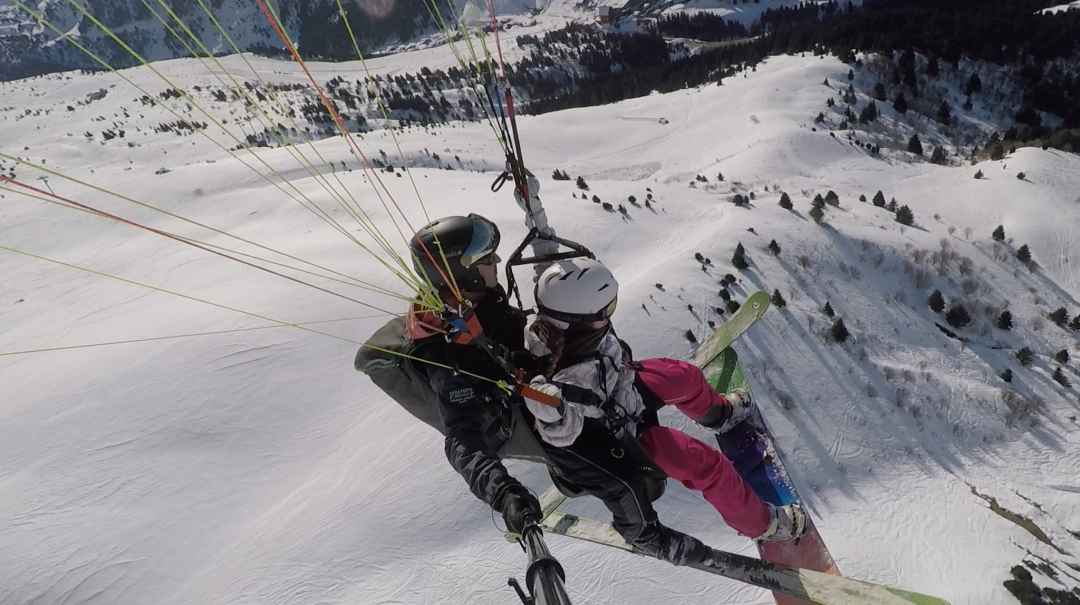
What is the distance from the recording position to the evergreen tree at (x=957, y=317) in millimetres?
15359

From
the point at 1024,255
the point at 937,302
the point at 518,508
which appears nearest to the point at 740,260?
A: the point at 937,302

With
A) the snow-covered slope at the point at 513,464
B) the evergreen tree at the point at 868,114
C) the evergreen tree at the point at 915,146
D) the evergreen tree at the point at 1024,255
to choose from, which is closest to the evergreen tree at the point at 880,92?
the evergreen tree at the point at 868,114

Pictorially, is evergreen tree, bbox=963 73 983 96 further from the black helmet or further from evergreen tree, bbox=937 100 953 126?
the black helmet

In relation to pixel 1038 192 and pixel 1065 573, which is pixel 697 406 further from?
pixel 1038 192

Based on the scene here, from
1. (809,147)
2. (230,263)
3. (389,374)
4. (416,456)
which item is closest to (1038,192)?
(809,147)

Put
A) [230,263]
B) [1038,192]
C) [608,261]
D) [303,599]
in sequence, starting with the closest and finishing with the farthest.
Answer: [303,599] → [608,261] → [230,263] → [1038,192]

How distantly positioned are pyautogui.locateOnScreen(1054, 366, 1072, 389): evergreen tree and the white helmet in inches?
617

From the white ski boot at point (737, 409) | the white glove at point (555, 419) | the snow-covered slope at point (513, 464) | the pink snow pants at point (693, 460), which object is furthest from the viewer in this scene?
the snow-covered slope at point (513, 464)

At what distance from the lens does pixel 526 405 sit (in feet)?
15.2

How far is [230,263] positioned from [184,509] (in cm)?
1266

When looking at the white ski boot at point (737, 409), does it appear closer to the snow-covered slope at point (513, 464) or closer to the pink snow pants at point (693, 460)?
the pink snow pants at point (693, 460)

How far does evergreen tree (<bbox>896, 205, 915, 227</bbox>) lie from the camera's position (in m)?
20.0

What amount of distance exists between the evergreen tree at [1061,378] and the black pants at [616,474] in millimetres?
15013

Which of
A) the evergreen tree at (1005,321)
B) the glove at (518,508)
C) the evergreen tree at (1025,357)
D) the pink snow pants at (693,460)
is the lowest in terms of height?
the evergreen tree at (1025,357)
